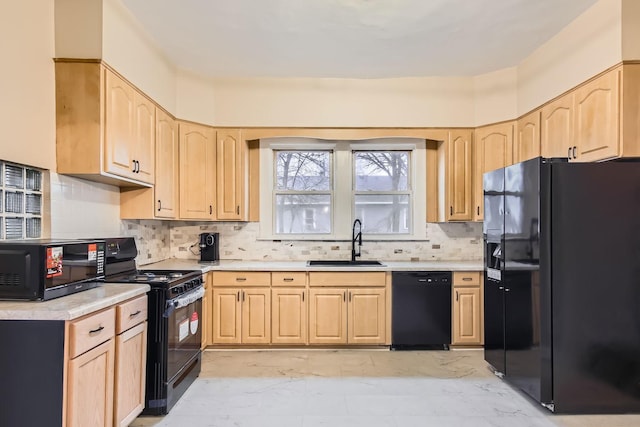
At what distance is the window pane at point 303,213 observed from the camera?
14.4ft

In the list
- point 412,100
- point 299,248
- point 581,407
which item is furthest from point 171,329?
point 412,100

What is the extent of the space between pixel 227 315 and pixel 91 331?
6.38ft

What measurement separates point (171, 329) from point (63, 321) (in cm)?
95

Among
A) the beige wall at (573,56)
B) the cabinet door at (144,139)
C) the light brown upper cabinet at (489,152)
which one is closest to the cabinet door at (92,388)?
the cabinet door at (144,139)

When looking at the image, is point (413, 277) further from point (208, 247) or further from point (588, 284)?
point (208, 247)

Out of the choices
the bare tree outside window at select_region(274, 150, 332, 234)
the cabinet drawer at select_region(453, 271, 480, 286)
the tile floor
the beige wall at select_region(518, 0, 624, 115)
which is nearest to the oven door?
the tile floor

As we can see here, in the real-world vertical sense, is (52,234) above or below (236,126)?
below

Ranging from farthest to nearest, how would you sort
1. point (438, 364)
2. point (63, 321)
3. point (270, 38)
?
1. point (438, 364)
2. point (270, 38)
3. point (63, 321)

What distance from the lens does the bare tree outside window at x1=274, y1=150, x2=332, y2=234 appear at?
4.40 meters

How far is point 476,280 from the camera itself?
3803 mm

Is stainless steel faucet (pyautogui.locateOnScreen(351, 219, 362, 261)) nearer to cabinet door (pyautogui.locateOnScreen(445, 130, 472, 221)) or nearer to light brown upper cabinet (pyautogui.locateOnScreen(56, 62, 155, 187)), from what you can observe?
cabinet door (pyautogui.locateOnScreen(445, 130, 472, 221))

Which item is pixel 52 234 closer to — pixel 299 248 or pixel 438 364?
pixel 299 248

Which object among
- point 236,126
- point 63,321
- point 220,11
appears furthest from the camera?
point 236,126

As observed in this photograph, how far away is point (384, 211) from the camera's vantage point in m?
4.41
